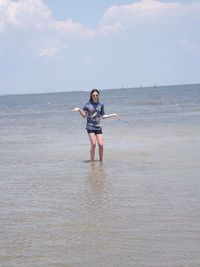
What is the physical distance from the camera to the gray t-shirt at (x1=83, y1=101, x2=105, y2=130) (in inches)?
484

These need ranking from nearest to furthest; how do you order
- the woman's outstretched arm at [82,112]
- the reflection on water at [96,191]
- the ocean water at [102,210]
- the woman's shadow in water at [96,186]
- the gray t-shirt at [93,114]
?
the ocean water at [102,210] < the reflection on water at [96,191] < the woman's shadow in water at [96,186] < the woman's outstretched arm at [82,112] < the gray t-shirt at [93,114]

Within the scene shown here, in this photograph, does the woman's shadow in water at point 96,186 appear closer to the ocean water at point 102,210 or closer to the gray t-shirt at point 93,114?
the ocean water at point 102,210

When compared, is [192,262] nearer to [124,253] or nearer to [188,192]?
[124,253]

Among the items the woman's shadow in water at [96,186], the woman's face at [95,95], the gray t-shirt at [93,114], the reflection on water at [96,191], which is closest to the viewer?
the reflection on water at [96,191]

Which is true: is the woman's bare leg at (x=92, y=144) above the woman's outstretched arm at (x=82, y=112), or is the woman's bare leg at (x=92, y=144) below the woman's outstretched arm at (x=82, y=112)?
below

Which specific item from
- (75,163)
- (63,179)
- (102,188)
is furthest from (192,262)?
(75,163)

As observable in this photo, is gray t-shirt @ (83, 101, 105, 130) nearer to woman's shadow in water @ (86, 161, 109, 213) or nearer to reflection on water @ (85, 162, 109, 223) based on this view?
woman's shadow in water @ (86, 161, 109, 213)

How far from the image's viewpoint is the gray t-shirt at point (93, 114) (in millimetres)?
12281

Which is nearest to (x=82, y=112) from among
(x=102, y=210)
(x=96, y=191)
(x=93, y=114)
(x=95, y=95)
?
(x=93, y=114)

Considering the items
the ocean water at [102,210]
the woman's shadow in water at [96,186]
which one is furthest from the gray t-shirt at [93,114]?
the woman's shadow in water at [96,186]

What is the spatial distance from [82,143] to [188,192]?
8604mm

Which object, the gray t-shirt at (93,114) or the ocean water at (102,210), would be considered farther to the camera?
the gray t-shirt at (93,114)

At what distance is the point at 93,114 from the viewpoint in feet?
40.3

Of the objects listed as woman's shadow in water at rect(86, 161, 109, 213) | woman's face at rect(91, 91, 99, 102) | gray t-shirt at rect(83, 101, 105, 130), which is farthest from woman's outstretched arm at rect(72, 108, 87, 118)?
woman's shadow in water at rect(86, 161, 109, 213)
